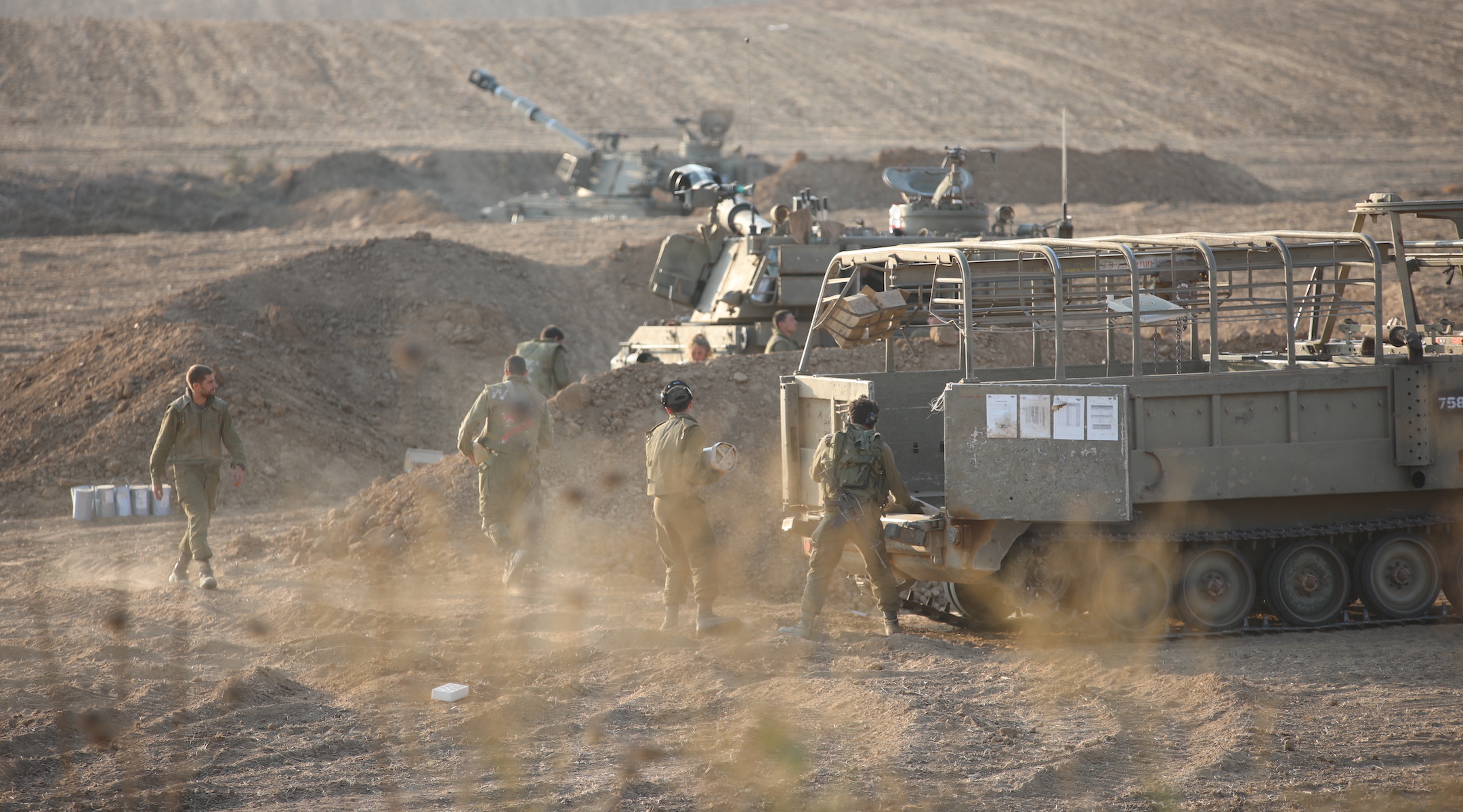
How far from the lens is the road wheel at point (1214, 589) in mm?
8711

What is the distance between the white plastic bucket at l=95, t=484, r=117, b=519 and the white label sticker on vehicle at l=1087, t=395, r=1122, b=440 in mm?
10624

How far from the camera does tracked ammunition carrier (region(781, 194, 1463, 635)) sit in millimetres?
8250

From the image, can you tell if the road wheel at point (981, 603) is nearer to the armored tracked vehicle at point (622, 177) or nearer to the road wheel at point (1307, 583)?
the road wheel at point (1307, 583)

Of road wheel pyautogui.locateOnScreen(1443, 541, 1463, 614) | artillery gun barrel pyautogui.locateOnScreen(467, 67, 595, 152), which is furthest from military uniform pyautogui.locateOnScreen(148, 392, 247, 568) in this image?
artillery gun barrel pyautogui.locateOnScreen(467, 67, 595, 152)

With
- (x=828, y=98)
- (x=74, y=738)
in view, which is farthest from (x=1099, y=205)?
(x=74, y=738)

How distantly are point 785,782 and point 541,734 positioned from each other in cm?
151

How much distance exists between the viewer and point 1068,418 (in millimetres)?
8203

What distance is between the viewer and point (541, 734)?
715cm

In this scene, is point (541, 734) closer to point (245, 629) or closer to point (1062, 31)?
point (245, 629)

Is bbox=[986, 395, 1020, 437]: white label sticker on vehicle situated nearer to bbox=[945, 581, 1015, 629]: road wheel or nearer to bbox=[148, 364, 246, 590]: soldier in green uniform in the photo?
bbox=[945, 581, 1015, 629]: road wheel

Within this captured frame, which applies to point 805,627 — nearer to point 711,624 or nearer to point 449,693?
point 711,624

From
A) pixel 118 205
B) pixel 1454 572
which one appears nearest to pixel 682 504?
pixel 1454 572

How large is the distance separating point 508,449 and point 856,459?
3.30 m

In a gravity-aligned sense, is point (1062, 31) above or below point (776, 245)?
above
